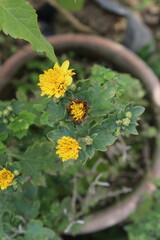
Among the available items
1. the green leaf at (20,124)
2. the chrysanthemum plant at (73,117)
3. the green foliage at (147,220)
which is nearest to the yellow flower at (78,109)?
the chrysanthemum plant at (73,117)

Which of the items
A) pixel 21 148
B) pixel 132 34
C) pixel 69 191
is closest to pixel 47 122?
pixel 21 148

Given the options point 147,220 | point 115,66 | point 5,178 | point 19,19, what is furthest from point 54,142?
point 115,66

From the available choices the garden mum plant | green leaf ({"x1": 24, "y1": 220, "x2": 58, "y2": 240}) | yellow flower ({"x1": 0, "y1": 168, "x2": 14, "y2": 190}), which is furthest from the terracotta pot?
yellow flower ({"x1": 0, "y1": 168, "x2": 14, "y2": 190})

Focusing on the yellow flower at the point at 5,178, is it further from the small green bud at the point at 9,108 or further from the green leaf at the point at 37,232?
the green leaf at the point at 37,232

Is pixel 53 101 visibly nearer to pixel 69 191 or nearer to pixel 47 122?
pixel 47 122

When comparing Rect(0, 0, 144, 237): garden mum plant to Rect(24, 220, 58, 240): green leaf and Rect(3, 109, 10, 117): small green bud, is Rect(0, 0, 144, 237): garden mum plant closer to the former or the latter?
Rect(3, 109, 10, 117): small green bud

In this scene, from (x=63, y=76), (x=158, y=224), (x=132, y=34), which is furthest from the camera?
(x=132, y=34)

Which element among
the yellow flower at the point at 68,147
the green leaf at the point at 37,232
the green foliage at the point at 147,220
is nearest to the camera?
the yellow flower at the point at 68,147
